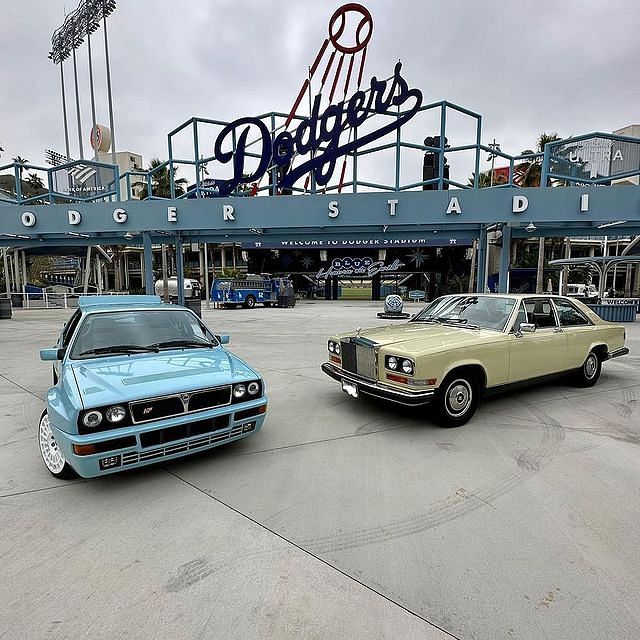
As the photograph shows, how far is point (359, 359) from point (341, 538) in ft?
8.50

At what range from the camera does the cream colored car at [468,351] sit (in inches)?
179

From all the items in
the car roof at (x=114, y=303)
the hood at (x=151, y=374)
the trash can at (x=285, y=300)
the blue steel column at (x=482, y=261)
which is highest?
the blue steel column at (x=482, y=261)

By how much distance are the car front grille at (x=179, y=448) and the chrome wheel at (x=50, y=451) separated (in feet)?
2.16

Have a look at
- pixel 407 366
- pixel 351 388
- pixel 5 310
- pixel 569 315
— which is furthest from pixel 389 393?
pixel 5 310

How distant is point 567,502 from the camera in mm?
3189

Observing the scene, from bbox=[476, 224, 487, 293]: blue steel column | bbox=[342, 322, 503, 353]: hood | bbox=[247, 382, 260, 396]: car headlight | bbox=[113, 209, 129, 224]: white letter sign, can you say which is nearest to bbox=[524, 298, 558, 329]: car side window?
bbox=[342, 322, 503, 353]: hood

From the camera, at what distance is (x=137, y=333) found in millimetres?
4543

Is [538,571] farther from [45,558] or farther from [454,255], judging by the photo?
[454,255]

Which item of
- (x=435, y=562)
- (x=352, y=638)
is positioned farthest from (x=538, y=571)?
(x=352, y=638)

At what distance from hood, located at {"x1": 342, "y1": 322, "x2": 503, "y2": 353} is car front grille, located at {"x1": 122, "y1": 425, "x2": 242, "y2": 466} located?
2039 millimetres

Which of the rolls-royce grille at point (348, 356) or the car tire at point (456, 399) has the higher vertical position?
the rolls-royce grille at point (348, 356)

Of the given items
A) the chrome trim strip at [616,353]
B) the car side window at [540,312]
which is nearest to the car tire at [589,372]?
the chrome trim strip at [616,353]

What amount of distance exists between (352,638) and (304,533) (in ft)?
2.86

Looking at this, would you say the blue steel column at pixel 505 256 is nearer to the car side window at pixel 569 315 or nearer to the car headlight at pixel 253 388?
the car side window at pixel 569 315
